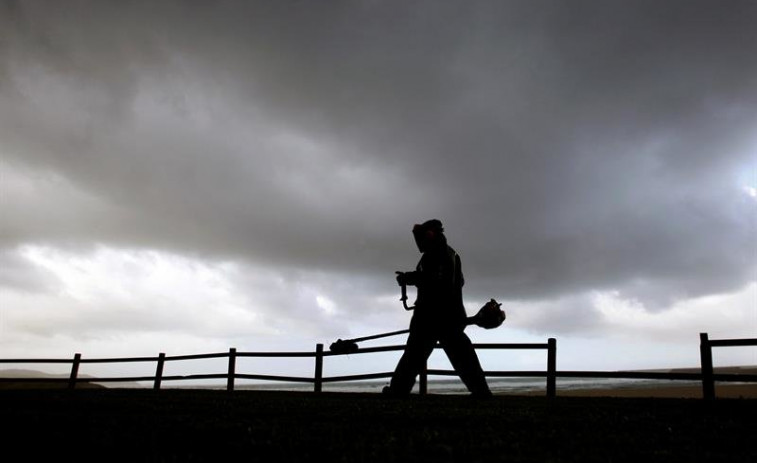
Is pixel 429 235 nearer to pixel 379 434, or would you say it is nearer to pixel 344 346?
pixel 344 346

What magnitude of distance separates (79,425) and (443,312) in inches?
179

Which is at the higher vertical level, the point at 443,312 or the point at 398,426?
the point at 443,312

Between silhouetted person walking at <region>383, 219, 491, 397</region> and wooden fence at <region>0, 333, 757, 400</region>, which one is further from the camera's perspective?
wooden fence at <region>0, 333, 757, 400</region>

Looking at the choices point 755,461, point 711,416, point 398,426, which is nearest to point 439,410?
point 398,426

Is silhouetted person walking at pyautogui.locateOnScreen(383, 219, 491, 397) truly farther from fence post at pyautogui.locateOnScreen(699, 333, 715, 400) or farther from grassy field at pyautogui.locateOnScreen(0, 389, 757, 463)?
fence post at pyautogui.locateOnScreen(699, 333, 715, 400)

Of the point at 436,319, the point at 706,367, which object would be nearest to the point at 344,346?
the point at 436,319

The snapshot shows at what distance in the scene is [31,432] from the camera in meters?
3.67

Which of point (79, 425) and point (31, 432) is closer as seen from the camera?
point (31, 432)

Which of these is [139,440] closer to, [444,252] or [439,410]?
[439,410]

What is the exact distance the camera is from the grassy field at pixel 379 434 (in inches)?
117

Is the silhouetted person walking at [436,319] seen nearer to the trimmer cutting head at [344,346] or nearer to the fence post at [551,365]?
the trimmer cutting head at [344,346]

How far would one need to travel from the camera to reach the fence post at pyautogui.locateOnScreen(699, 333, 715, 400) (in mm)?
9109

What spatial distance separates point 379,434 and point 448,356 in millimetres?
3711

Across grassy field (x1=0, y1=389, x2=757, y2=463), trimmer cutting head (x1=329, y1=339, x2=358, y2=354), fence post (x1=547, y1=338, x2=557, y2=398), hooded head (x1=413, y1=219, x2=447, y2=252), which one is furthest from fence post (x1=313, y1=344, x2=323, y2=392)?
grassy field (x1=0, y1=389, x2=757, y2=463)
